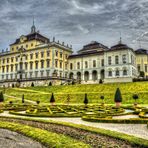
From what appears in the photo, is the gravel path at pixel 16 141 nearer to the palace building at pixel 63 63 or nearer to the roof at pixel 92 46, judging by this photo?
the palace building at pixel 63 63

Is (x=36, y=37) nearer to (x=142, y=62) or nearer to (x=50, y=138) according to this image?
(x=142, y=62)

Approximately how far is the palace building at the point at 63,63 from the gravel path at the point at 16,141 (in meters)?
52.6

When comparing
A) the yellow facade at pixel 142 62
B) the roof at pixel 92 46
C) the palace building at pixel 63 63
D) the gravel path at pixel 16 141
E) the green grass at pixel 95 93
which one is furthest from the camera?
the yellow facade at pixel 142 62

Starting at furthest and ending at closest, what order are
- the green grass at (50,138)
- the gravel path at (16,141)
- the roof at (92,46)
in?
the roof at (92,46), the gravel path at (16,141), the green grass at (50,138)

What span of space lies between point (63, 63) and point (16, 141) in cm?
6251

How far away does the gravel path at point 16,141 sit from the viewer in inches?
334

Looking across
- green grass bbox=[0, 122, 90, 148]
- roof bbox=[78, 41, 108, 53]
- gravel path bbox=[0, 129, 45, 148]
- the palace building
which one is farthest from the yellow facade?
gravel path bbox=[0, 129, 45, 148]

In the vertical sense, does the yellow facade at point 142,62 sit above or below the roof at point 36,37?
below

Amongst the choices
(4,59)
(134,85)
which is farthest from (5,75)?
(134,85)

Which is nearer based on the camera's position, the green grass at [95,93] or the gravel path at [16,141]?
the gravel path at [16,141]

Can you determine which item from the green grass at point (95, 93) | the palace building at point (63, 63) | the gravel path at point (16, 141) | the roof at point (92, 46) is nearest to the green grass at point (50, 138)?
the gravel path at point (16, 141)

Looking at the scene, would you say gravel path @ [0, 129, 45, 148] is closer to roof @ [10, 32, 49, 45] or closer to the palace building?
the palace building

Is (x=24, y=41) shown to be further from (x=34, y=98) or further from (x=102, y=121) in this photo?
(x=102, y=121)

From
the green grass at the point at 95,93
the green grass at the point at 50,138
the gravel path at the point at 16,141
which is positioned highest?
the green grass at the point at 95,93
